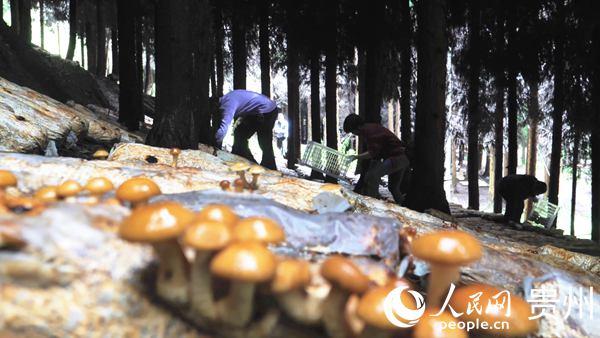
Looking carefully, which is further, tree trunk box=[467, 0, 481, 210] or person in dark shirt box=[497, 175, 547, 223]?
tree trunk box=[467, 0, 481, 210]

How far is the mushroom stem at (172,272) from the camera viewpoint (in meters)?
1.26

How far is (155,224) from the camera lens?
1097 mm

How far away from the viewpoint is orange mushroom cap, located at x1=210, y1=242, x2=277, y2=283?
103cm

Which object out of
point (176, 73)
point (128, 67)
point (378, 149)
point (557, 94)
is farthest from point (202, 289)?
point (557, 94)

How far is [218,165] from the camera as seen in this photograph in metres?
4.47

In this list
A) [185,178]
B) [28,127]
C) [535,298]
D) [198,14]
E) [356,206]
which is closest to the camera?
[535,298]

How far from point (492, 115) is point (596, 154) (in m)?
5.29

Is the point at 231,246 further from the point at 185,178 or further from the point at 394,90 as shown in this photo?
the point at 394,90

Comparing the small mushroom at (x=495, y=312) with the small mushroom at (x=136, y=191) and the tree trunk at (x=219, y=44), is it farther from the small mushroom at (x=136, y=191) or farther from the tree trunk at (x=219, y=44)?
the tree trunk at (x=219, y=44)

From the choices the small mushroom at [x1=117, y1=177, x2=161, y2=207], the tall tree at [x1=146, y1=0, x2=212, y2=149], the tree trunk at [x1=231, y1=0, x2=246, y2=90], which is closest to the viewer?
the small mushroom at [x1=117, y1=177, x2=161, y2=207]

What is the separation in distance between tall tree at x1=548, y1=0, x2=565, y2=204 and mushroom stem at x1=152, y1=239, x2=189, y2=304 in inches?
467

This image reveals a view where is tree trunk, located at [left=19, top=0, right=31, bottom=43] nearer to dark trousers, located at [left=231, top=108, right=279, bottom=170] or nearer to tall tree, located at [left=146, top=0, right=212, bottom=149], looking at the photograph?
dark trousers, located at [left=231, top=108, right=279, bottom=170]

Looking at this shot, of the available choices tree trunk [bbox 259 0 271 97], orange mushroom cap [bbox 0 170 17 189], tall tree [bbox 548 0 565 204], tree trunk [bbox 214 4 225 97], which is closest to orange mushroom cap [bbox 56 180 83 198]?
orange mushroom cap [bbox 0 170 17 189]

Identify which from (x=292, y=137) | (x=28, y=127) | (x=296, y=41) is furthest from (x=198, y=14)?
(x=292, y=137)
